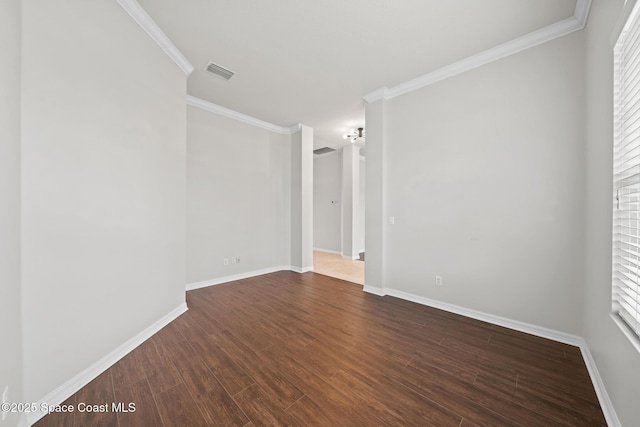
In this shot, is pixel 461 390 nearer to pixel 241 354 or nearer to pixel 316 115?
pixel 241 354

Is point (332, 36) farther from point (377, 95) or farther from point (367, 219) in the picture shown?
point (367, 219)

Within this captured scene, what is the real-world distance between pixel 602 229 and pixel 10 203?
12.2ft

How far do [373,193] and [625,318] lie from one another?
2.62 metres

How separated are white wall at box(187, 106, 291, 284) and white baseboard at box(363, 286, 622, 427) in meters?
2.29

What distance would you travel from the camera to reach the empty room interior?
4.54ft

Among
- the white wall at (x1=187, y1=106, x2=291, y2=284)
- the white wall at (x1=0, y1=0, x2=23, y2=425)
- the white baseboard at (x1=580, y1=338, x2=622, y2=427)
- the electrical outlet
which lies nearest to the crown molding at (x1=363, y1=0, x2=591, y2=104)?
the white wall at (x1=187, y1=106, x2=291, y2=284)

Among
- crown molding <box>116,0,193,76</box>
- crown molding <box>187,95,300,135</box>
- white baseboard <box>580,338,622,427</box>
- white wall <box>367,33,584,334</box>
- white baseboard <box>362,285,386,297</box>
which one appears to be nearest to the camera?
white baseboard <box>580,338,622,427</box>

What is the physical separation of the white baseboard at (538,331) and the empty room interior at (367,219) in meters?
0.02

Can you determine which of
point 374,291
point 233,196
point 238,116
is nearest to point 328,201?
point 233,196

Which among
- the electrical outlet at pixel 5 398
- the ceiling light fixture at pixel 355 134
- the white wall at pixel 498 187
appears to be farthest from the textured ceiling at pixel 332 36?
the electrical outlet at pixel 5 398

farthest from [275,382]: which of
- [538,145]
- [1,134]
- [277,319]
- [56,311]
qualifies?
Result: [538,145]

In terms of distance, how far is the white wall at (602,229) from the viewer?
4.01 feet

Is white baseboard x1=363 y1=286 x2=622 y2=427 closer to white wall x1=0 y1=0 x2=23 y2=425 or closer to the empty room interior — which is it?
the empty room interior

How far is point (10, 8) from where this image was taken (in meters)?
1.24
